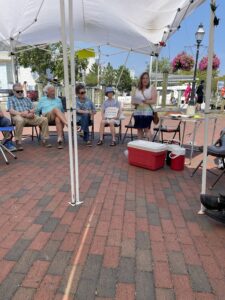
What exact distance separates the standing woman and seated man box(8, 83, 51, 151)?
1.83 metres

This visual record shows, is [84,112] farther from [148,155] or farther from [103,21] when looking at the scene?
[148,155]

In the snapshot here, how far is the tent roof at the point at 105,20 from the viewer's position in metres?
4.45

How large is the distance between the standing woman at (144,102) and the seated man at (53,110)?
145 centimetres

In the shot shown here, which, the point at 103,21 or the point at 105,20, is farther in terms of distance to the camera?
the point at 103,21

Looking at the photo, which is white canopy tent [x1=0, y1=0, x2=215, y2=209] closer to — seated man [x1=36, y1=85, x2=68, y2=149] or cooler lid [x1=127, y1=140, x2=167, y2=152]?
seated man [x1=36, y1=85, x2=68, y2=149]

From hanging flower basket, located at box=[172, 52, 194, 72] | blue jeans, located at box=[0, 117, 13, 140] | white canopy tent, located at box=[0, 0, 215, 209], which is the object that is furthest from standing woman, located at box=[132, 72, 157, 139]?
hanging flower basket, located at box=[172, 52, 194, 72]

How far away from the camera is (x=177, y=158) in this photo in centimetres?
415

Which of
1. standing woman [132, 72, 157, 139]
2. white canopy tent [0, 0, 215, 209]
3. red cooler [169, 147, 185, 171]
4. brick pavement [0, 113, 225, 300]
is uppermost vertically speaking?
white canopy tent [0, 0, 215, 209]

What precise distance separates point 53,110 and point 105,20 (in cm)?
210

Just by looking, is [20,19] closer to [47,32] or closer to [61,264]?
[47,32]

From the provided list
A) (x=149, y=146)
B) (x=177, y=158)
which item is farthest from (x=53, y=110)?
(x=177, y=158)

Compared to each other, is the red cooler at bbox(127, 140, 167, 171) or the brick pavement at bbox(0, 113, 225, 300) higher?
the red cooler at bbox(127, 140, 167, 171)

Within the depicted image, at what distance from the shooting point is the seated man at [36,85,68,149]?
5.49 meters

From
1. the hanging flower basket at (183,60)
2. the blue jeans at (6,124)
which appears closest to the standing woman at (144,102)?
the blue jeans at (6,124)
